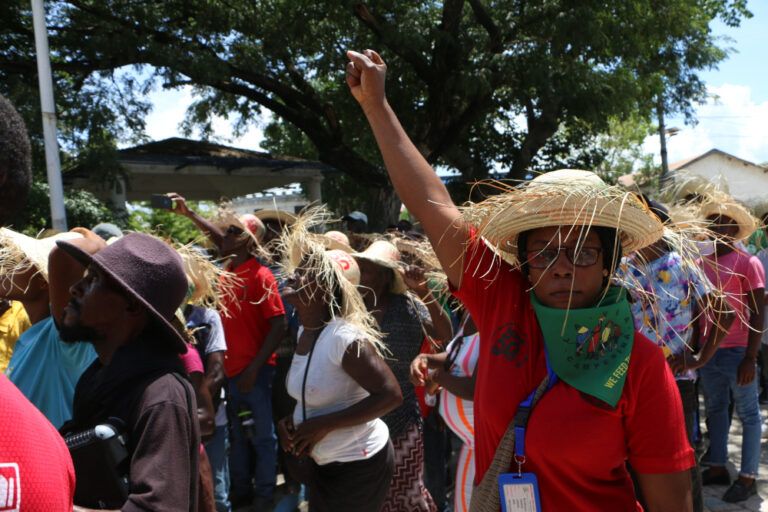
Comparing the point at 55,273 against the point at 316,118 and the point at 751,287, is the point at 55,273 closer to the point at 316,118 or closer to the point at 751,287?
the point at 751,287

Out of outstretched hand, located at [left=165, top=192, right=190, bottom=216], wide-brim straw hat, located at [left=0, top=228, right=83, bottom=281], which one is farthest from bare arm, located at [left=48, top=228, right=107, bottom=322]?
outstretched hand, located at [left=165, top=192, right=190, bottom=216]

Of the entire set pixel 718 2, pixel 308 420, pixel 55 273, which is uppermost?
pixel 718 2

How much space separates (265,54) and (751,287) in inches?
355

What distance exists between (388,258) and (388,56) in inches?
340

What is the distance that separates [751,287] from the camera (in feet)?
15.6

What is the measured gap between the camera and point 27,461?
990 mm

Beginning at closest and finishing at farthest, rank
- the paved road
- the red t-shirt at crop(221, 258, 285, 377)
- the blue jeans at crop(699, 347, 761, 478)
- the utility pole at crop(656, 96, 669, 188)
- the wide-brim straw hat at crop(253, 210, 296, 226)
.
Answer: the paved road
the blue jeans at crop(699, 347, 761, 478)
the red t-shirt at crop(221, 258, 285, 377)
the wide-brim straw hat at crop(253, 210, 296, 226)
the utility pole at crop(656, 96, 669, 188)

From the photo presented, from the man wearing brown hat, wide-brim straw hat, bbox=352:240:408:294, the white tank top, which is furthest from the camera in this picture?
wide-brim straw hat, bbox=352:240:408:294

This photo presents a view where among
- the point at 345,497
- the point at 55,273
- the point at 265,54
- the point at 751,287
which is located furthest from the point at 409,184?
the point at 265,54

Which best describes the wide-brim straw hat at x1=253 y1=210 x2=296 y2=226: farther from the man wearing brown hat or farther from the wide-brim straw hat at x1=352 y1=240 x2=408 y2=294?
the man wearing brown hat

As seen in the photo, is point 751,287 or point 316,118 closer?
point 751,287

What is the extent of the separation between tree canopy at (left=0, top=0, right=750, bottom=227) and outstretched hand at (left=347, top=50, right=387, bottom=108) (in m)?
8.48

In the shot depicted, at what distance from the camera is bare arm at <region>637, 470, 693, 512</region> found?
1889 mm

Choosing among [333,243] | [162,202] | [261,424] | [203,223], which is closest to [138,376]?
[333,243]
